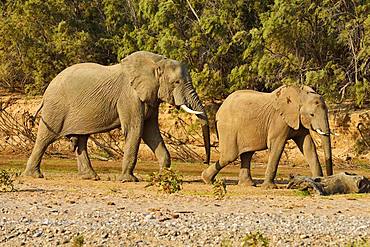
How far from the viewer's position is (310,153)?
940 inches

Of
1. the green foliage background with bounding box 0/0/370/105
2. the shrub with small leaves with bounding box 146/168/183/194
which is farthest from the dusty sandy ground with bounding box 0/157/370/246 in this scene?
the green foliage background with bounding box 0/0/370/105

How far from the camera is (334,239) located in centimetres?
1397

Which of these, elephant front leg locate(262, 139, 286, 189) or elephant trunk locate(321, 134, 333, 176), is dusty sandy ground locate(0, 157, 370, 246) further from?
elephant trunk locate(321, 134, 333, 176)

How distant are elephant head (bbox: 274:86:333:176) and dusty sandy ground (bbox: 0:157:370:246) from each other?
220cm

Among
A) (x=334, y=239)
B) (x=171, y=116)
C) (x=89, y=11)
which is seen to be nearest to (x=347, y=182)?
(x=334, y=239)

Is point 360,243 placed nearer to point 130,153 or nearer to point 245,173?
Answer: point 245,173

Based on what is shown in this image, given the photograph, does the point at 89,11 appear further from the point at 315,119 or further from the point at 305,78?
the point at 315,119

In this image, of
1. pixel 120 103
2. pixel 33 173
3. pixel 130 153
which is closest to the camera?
pixel 130 153

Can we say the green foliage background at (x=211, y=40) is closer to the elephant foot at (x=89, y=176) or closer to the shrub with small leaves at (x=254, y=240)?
the elephant foot at (x=89, y=176)

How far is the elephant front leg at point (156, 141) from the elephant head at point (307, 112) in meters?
3.06

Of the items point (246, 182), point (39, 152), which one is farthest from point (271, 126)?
point (39, 152)

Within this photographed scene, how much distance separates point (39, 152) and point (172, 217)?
10.4 m

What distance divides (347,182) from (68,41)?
20104 mm

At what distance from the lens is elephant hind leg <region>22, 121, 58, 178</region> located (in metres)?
25.1
